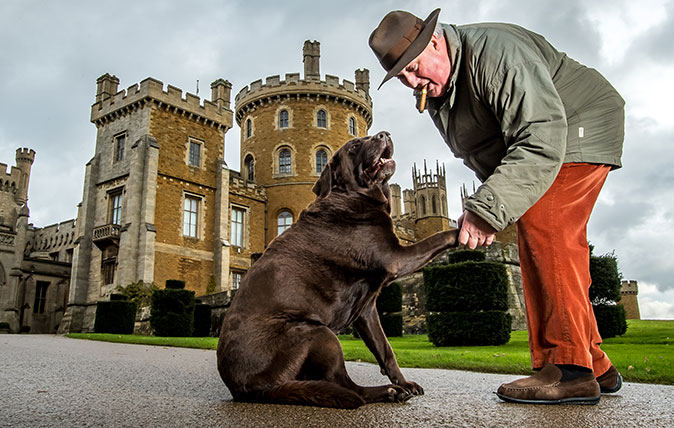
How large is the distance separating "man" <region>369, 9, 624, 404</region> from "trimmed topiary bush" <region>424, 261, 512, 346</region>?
26.1 feet

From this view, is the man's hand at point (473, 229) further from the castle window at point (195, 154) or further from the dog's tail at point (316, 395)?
the castle window at point (195, 154)

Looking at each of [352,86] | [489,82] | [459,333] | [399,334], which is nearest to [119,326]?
[399,334]

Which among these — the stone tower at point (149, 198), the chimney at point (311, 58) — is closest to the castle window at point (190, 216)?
the stone tower at point (149, 198)


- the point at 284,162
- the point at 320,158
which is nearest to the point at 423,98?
the point at 320,158

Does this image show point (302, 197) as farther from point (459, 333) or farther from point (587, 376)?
point (587, 376)

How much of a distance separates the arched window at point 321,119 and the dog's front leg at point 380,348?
1152 inches

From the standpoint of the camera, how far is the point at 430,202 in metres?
48.4

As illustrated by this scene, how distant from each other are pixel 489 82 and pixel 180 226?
2454 cm

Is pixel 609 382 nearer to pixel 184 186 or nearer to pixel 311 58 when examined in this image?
pixel 184 186

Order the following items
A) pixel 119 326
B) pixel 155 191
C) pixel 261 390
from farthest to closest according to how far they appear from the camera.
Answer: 1. pixel 155 191
2. pixel 119 326
3. pixel 261 390

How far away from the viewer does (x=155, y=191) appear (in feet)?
80.6

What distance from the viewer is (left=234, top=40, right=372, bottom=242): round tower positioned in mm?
30359

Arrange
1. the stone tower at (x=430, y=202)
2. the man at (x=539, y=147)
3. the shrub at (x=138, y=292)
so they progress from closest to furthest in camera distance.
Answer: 1. the man at (x=539, y=147)
2. the shrub at (x=138, y=292)
3. the stone tower at (x=430, y=202)

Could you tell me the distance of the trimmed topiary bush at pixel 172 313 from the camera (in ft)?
53.7
